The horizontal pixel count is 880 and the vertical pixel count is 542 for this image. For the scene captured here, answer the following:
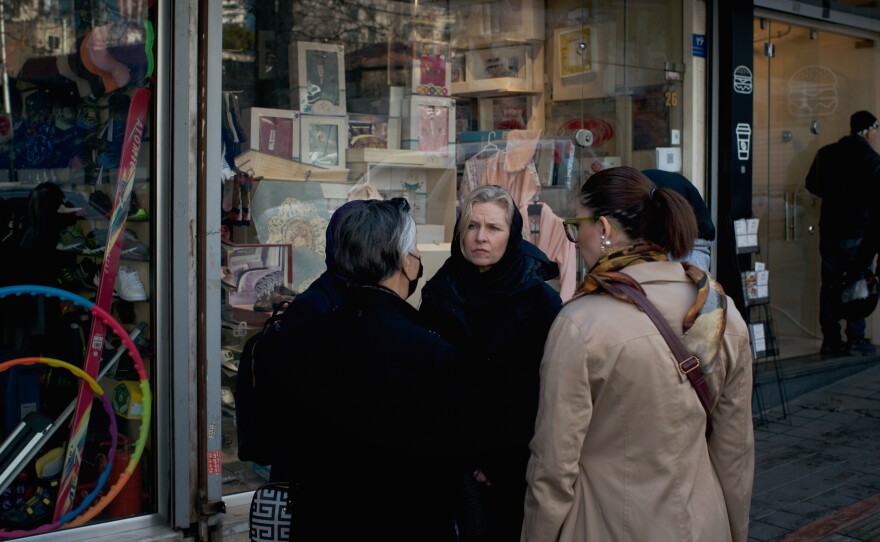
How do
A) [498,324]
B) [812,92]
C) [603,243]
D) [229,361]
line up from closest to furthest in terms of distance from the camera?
1. [603,243]
2. [498,324]
3. [229,361]
4. [812,92]

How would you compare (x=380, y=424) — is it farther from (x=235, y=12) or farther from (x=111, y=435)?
(x=235, y=12)

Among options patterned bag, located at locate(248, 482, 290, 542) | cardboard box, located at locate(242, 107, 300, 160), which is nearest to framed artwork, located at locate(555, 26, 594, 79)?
cardboard box, located at locate(242, 107, 300, 160)

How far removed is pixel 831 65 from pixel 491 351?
23.5ft

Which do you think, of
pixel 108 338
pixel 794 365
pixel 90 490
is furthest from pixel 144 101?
pixel 794 365

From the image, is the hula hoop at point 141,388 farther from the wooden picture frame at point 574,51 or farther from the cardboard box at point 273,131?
the wooden picture frame at point 574,51

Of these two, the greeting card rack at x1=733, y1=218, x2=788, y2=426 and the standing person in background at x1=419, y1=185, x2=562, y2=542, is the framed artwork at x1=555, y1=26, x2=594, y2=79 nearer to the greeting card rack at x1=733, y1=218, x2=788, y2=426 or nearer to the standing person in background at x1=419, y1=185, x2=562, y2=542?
the greeting card rack at x1=733, y1=218, x2=788, y2=426

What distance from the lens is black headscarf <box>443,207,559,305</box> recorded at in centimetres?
339

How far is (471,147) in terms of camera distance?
6383 mm

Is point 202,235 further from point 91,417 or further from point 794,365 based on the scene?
point 794,365

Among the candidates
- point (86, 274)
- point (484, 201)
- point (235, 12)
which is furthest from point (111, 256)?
point (484, 201)

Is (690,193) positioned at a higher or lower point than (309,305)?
higher

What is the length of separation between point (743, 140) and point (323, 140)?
3082 mm

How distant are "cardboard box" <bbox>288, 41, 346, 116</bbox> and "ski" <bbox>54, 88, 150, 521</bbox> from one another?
1333 mm

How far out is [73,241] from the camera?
4414 millimetres
